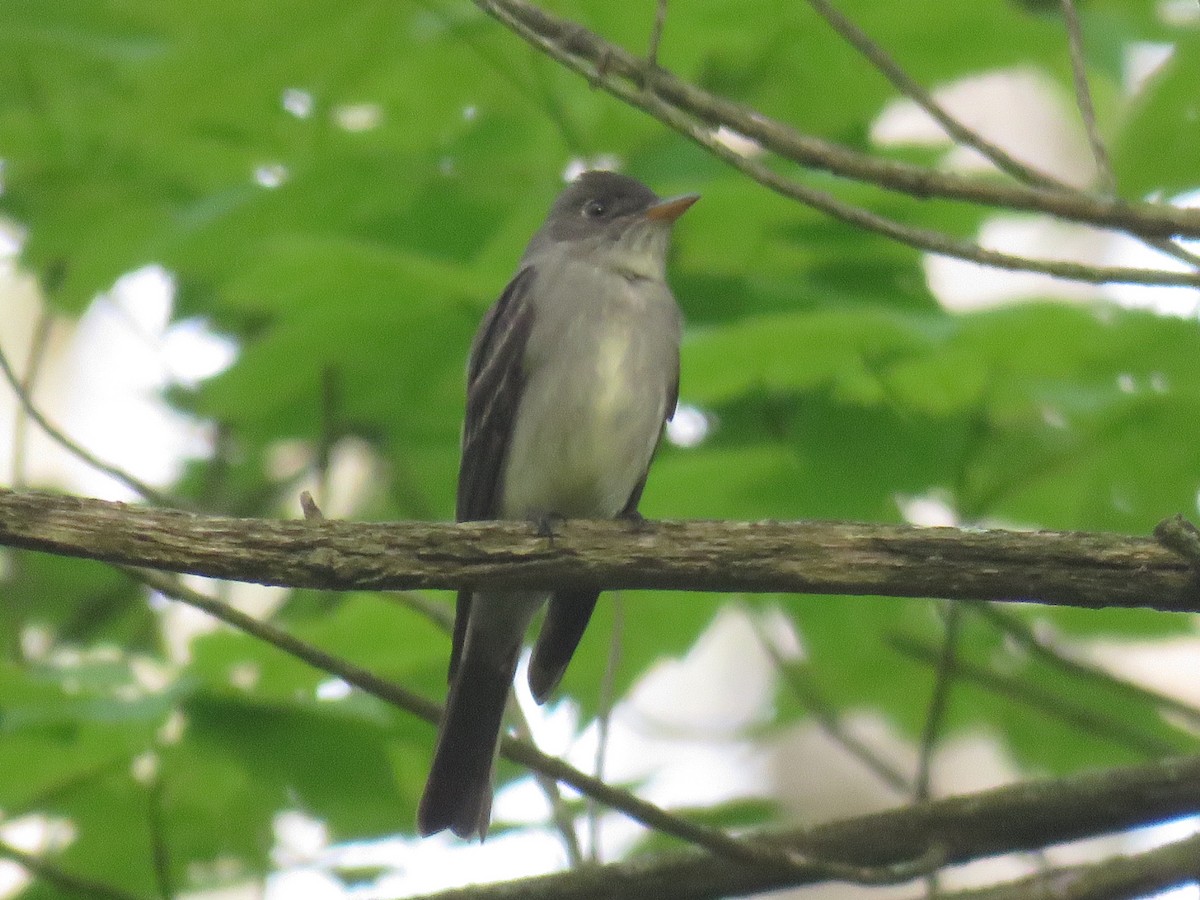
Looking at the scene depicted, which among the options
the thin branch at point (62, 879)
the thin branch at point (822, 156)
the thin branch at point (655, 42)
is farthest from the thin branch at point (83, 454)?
the thin branch at point (655, 42)

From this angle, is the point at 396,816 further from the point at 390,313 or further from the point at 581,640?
the point at 390,313

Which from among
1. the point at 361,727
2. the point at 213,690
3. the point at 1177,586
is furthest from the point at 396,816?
the point at 1177,586

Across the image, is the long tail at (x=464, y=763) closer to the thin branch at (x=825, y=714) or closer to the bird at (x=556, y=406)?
the bird at (x=556, y=406)

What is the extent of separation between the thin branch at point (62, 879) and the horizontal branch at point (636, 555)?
41.0 inches

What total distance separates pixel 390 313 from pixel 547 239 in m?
1.14

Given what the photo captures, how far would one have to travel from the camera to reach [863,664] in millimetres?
4684

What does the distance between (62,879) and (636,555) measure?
151 cm

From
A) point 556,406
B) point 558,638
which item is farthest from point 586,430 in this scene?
point 558,638

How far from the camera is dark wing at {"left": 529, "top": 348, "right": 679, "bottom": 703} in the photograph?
13.3ft

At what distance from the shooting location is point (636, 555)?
300cm

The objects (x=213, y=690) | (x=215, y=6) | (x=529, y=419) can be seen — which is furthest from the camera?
(x=529, y=419)

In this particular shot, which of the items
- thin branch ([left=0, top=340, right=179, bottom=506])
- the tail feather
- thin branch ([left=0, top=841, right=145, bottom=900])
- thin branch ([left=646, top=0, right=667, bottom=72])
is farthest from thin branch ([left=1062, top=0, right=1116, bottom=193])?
thin branch ([left=0, top=841, right=145, bottom=900])

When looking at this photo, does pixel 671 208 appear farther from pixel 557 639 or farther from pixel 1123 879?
pixel 1123 879

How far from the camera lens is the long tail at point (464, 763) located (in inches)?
155
